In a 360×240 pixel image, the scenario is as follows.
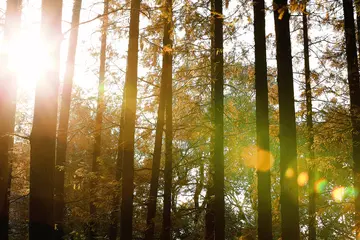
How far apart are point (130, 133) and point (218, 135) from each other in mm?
2948

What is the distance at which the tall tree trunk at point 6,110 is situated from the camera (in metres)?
9.27

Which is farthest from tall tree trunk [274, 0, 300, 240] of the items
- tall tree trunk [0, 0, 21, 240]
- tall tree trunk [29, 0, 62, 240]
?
tall tree trunk [0, 0, 21, 240]

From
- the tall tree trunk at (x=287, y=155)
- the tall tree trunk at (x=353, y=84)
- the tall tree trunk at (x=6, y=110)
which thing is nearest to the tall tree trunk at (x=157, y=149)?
the tall tree trunk at (x=6, y=110)

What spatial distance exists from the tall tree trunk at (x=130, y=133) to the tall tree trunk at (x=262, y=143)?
318 centimetres

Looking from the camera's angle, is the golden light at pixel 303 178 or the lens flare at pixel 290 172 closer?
the lens flare at pixel 290 172

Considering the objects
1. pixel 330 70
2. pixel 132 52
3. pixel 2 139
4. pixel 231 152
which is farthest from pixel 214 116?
pixel 2 139

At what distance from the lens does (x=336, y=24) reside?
1002 cm

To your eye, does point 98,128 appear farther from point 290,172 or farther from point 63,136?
point 290,172

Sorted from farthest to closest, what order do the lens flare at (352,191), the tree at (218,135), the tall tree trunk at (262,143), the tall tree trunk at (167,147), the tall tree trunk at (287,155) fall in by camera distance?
the tall tree trunk at (167,147) → the tree at (218,135) → the lens flare at (352,191) → the tall tree trunk at (262,143) → the tall tree trunk at (287,155)

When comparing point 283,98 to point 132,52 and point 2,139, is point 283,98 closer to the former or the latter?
point 132,52

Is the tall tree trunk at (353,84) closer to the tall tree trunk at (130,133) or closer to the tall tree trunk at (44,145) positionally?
the tall tree trunk at (130,133)

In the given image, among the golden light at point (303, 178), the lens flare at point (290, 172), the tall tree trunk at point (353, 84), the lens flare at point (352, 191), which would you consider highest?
the tall tree trunk at point (353, 84)

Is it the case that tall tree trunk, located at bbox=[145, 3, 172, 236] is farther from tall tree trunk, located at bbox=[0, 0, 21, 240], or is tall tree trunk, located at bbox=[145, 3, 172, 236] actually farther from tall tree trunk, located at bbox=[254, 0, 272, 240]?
tall tree trunk, located at bbox=[0, 0, 21, 240]

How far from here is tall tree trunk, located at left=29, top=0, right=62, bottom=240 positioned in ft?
17.6
